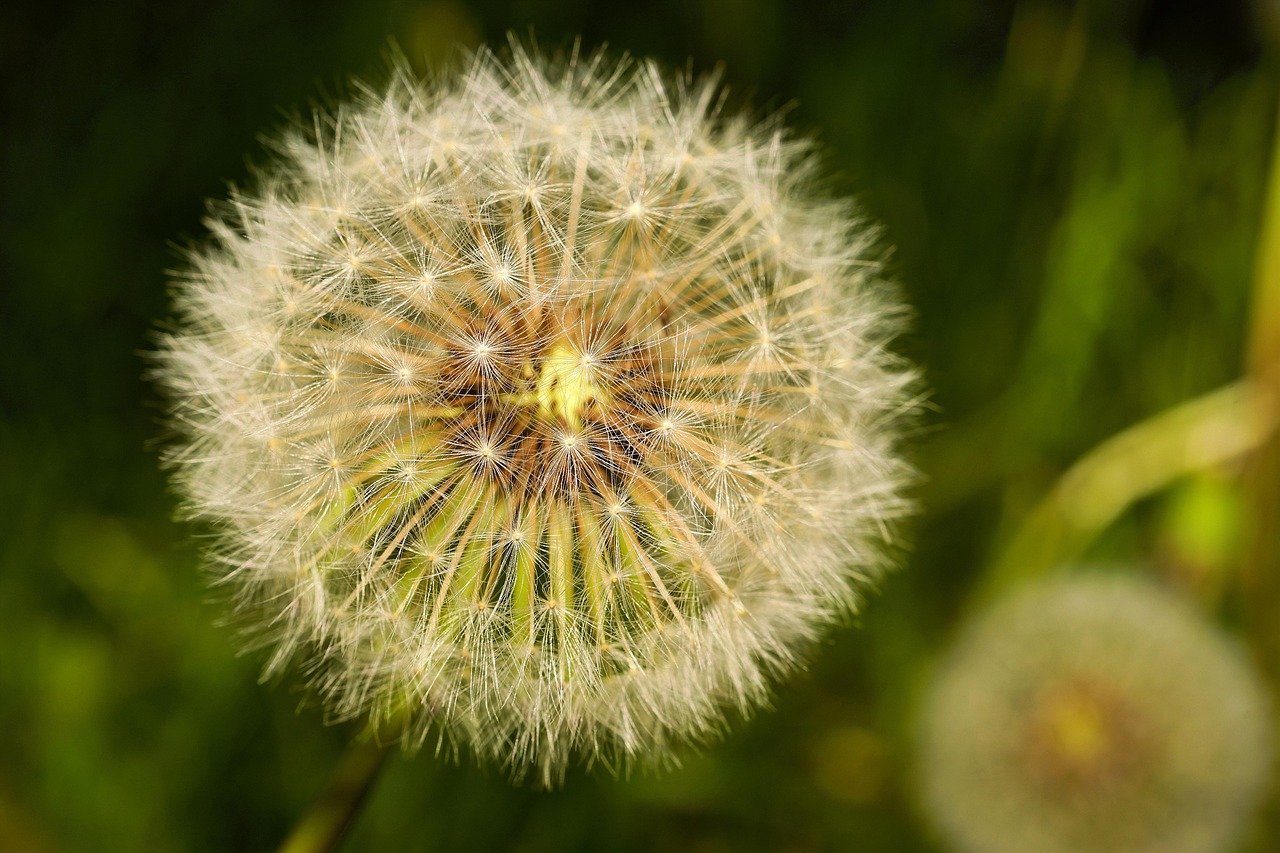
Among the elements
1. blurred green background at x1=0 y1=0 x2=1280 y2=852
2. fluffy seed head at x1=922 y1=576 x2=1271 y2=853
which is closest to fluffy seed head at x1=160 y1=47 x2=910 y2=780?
fluffy seed head at x1=922 y1=576 x2=1271 y2=853

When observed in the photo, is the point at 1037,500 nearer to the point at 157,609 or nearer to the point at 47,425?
the point at 157,609

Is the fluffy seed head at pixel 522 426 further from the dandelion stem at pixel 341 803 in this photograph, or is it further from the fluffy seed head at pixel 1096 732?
the fluffy seed head at pixel 1096 732

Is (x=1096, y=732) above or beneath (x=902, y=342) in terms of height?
beneath

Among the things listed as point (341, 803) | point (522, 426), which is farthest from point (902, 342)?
point (341, 803)

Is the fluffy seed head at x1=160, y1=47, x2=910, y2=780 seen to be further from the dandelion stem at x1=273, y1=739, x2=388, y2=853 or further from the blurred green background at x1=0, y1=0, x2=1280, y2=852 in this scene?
the blurred green background at x1=0, y1=0, x2=1280, y2=852

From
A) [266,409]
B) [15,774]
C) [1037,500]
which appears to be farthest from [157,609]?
[1037,500]

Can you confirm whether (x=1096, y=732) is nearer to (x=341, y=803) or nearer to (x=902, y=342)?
(x=902, y=342)

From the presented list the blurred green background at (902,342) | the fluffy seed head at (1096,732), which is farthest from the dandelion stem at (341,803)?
the fluffy seed head at (1096,732)
